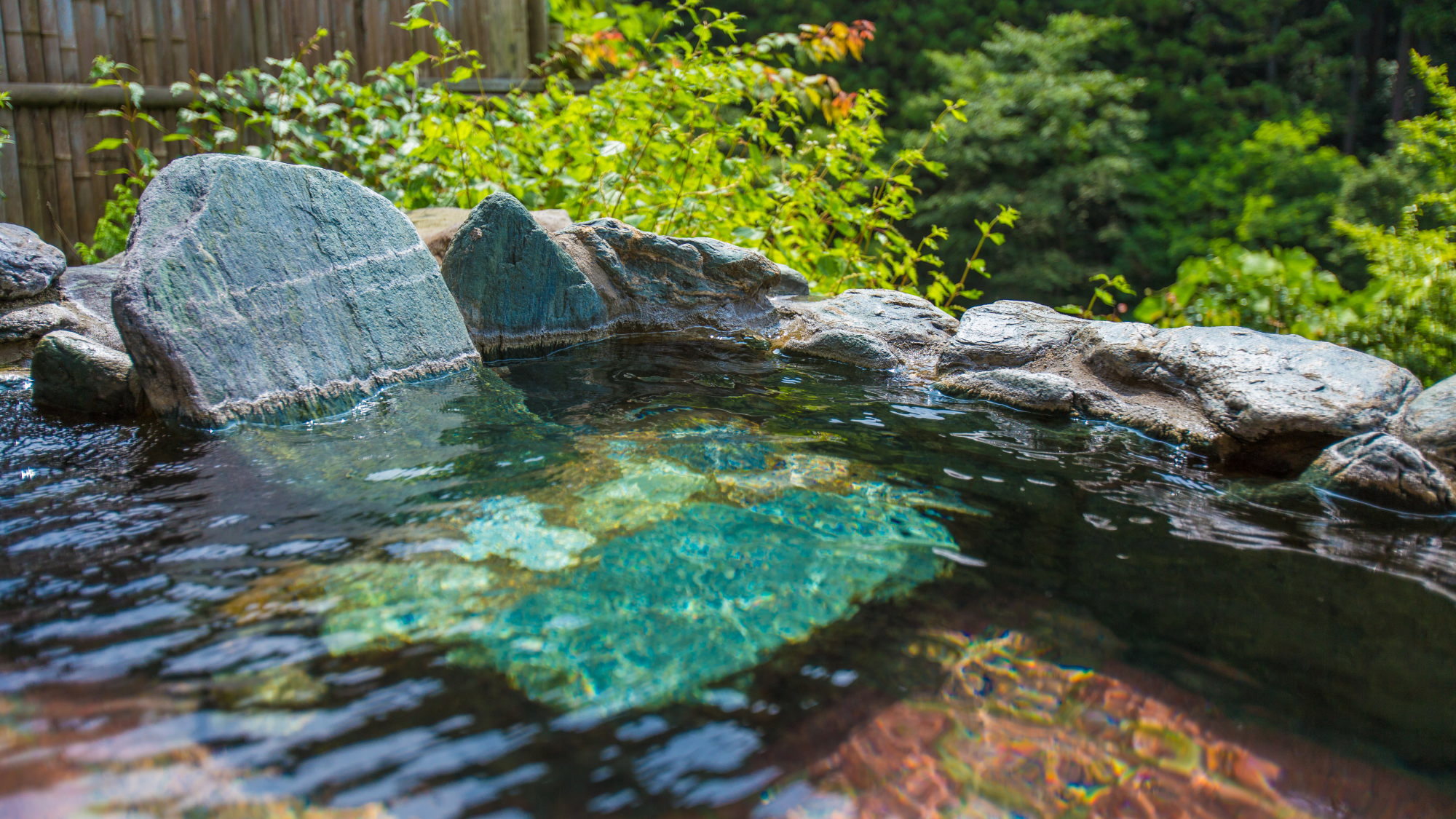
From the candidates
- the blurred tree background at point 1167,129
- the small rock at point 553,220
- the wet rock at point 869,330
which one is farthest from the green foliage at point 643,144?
the blurred tree background at point 1167,129

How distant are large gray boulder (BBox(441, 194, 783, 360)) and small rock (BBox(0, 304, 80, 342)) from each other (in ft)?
4.69

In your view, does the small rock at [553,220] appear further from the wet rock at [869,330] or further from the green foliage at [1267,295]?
the green foliage at [1267,295]

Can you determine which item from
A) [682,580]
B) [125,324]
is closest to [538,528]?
[682,580]

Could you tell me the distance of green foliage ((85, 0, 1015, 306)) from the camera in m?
4.91

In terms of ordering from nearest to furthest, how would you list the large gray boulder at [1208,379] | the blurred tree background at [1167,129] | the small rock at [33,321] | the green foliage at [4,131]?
the large gray boulder at [1208,379] < the small rock at [33,321] < the green foliage at [4,131] < the blurred tree background at [1167,129]

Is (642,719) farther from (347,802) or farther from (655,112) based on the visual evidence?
(655,112)

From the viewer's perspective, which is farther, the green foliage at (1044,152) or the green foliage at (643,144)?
the green foliage at (1044,152)

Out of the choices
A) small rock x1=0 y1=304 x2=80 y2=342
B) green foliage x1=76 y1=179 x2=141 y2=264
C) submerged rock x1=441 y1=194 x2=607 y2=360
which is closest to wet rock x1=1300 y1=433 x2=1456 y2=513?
submerged rock x1=441 y1=194 x2=607 y2=360

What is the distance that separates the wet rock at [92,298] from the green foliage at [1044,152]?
38.0 ft

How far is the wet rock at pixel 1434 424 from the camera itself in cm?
269

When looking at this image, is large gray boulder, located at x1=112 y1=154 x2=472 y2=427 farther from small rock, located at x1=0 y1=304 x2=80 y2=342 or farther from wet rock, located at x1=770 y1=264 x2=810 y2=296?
wet rock, located at x1=770 y1=264 x2=810 y2=296

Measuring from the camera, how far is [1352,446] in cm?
268

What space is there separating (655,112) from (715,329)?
55.6 inches

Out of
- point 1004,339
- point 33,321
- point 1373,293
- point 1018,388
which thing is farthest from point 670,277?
point 1373,293
